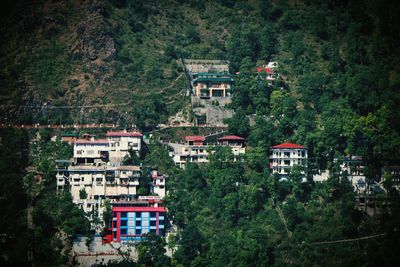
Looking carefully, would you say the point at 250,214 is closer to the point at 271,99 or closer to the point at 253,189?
the point at 253,189

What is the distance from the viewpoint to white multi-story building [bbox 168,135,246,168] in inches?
2549

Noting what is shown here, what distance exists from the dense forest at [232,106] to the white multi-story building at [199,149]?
626 millimetres

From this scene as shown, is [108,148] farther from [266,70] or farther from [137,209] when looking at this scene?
[266,70]

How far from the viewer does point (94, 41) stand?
7188 cm

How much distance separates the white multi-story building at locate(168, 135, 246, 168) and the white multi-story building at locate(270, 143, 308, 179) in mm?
1775

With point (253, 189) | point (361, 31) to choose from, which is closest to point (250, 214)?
point (253, 189)

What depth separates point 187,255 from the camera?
2298 inches

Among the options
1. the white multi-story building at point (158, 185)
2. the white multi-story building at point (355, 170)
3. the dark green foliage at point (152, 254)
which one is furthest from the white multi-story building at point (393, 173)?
the dark green foliage at point (152, 254)

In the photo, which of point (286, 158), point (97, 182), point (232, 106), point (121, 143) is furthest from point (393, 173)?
point (97, 182)

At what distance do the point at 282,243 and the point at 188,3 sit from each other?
2538 cm

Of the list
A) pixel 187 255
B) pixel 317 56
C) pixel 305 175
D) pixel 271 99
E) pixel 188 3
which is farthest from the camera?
pixel 188 3

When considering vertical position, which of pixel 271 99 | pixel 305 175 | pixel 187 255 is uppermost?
pixel 271 99

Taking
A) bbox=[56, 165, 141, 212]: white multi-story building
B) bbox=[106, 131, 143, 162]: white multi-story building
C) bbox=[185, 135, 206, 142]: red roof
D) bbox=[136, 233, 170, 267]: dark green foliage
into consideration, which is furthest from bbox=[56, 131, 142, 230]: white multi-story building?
bbox=[185, 135, 206, 142]: red roof

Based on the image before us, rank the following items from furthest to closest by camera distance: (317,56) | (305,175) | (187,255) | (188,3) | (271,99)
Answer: (188,3) < (317,56) < (271,99) < (305,175) < (187,255)
